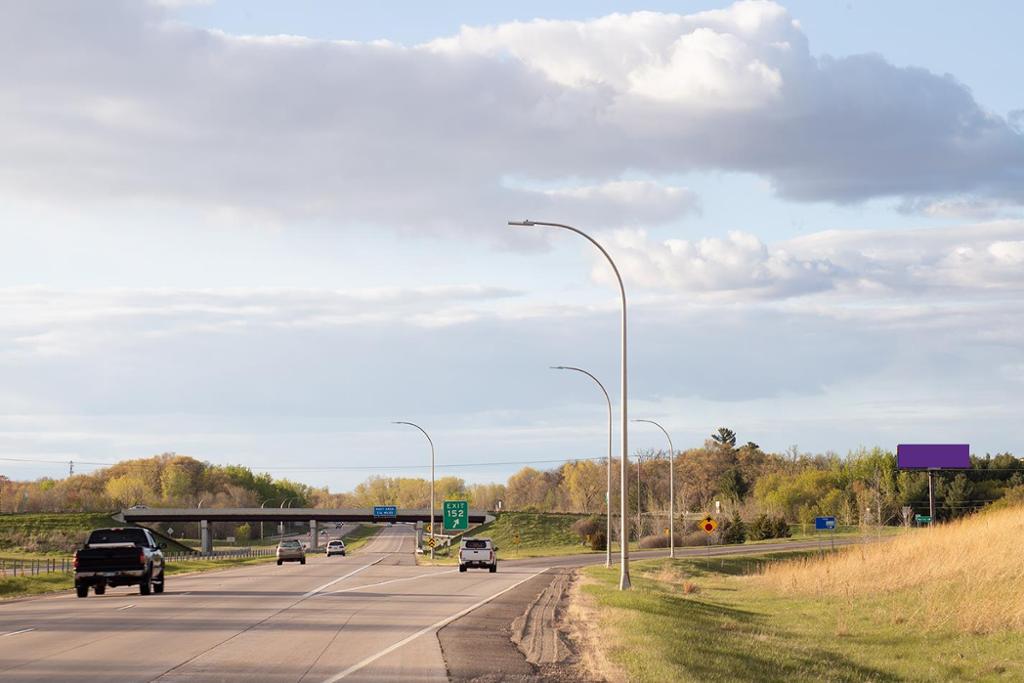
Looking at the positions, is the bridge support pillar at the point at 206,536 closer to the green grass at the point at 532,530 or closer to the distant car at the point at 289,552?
the green grass at the point at 532,530

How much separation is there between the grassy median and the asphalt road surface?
151 inches

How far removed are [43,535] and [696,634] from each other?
444 feet

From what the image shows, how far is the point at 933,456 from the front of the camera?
110375 mm

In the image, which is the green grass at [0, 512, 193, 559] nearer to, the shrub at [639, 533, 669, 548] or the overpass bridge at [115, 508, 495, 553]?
the overpass bridge at [115, 508, 495, 553]

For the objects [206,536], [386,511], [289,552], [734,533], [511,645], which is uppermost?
[511,645]

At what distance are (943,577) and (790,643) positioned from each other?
36.1ft

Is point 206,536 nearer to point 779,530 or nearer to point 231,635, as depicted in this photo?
point 779,530

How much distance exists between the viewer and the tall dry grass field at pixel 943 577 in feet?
93.7

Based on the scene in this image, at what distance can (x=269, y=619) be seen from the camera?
87.4 ft

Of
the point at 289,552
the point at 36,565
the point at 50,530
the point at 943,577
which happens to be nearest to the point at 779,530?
the point at 289,552

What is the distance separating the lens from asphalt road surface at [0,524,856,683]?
667 inches

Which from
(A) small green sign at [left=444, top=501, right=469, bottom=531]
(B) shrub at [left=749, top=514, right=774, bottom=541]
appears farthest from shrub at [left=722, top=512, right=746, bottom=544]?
(A) small green sign at [left=444, top=501, right=469, bottom=531]

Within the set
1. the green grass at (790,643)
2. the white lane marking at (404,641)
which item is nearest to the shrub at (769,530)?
the green grass at (790,643)

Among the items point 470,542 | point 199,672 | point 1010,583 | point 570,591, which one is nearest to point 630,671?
point 199,672
